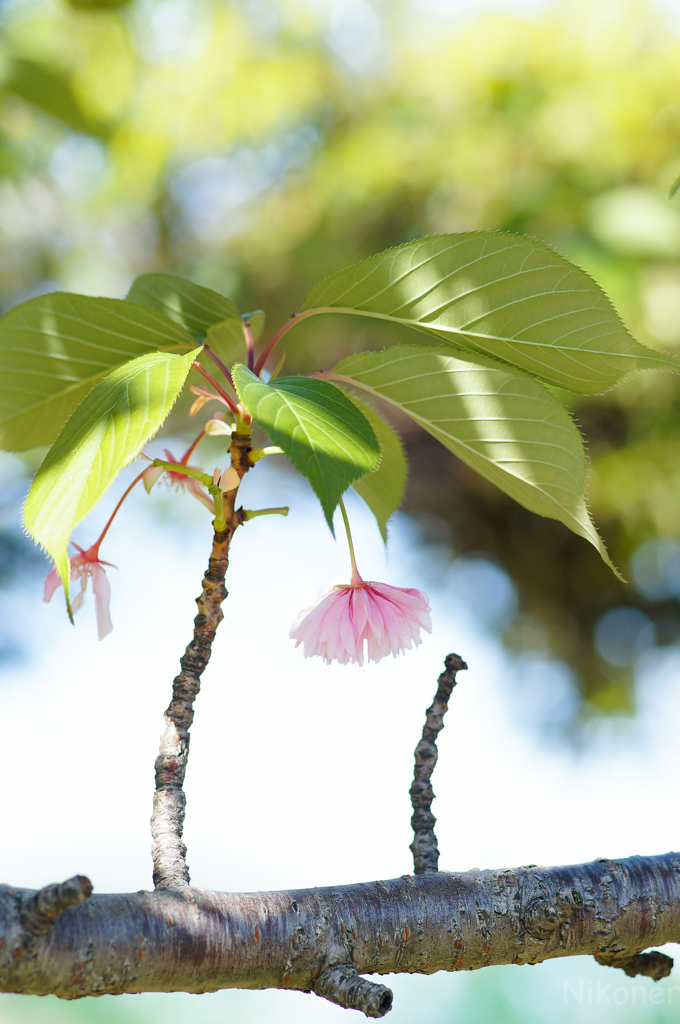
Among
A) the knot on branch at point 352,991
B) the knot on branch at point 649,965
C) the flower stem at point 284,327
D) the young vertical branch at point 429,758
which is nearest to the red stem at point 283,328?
the flower stem at point 284,327

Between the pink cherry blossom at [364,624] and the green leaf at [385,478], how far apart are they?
88 mm

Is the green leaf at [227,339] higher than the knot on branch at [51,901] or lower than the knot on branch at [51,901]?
higher

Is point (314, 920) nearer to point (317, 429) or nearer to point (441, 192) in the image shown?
point (317, 429)

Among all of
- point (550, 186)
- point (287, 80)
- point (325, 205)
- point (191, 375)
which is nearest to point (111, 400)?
point (191, 375)

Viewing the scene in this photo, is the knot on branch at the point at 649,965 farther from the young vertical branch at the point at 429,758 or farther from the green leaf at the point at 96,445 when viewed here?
the green leaf at the point at 96,445

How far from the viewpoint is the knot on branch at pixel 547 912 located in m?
0.45

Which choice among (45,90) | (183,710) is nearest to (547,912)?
(183,710)

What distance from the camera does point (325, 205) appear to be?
7.43 feet

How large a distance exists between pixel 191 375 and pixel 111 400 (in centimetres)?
22

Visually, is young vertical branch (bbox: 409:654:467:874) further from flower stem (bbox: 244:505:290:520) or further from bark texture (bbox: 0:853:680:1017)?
flower stem (bbox: 244:505:290:520)

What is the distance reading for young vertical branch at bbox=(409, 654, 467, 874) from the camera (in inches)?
19.2

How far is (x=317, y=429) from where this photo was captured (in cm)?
35

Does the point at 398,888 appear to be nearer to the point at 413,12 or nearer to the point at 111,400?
the point at 111,400

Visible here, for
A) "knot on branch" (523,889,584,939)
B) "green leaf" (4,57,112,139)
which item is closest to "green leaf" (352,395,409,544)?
"knot on branch" (523,889,584,939)
